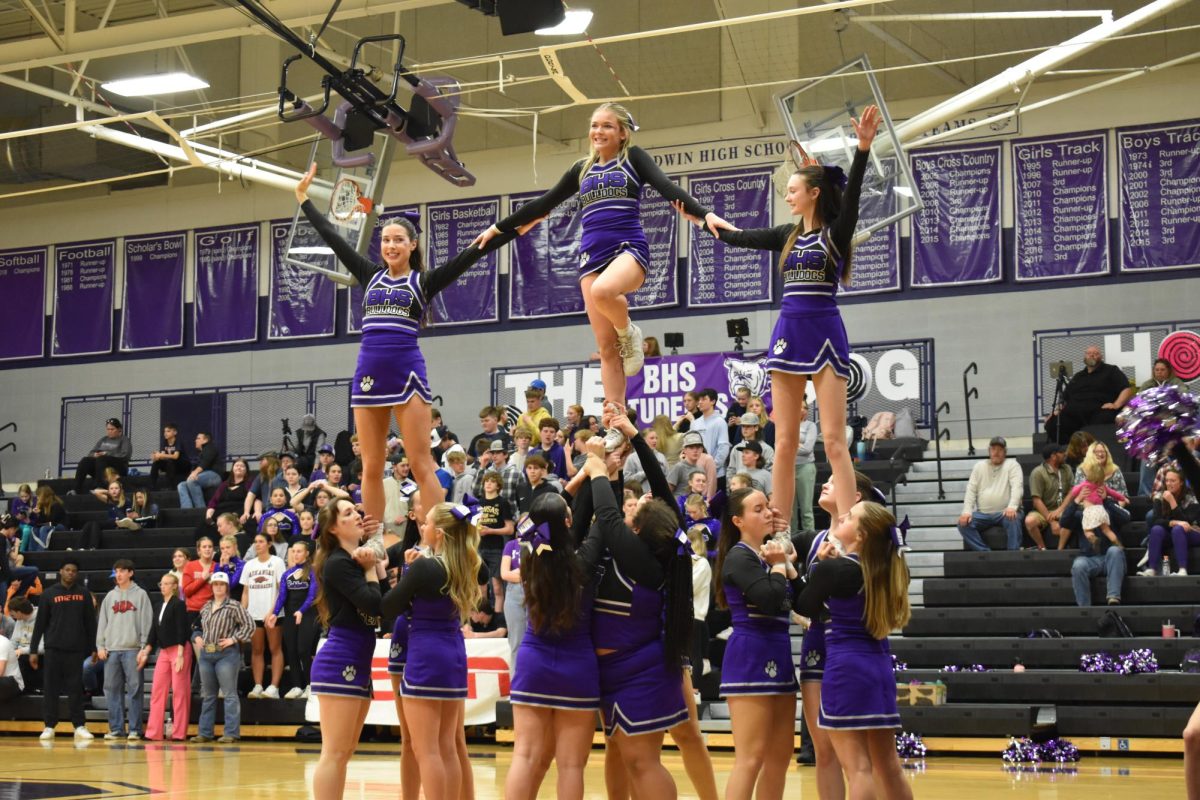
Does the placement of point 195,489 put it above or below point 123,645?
above

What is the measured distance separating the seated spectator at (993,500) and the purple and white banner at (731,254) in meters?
6.05

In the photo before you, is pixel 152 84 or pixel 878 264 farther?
pixel 878 264

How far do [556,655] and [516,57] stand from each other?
10.8 m

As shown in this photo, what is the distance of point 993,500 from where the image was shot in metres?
13.7

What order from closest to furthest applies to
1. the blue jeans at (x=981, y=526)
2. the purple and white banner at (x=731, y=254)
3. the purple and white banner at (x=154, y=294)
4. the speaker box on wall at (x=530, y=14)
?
1. the speaker box on wall at (x=530, y=14)
2. the blue jeans at (x=981, y=526)
3. the purple and white banner at (x=731, y=254)
4. the purple and white banner at (x=154, y=294)

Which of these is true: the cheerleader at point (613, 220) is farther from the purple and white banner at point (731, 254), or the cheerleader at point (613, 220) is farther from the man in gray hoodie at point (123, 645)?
the purple and white banner at point (731, 254)

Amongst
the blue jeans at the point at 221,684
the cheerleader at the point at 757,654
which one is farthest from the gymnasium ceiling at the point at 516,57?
the cheerleader at the point at 757,654

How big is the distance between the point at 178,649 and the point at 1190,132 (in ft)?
43.0

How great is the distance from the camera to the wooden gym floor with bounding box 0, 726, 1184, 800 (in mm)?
8867

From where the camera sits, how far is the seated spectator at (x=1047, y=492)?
1327 cm

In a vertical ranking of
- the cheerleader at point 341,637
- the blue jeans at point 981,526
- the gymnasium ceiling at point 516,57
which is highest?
the gymnasium ceiling at point 516,57

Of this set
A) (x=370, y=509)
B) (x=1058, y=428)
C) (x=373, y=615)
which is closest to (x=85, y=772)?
(x=370, y=509)

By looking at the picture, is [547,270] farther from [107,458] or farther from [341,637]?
[341,637]

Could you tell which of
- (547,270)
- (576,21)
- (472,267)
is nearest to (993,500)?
(576,21)
